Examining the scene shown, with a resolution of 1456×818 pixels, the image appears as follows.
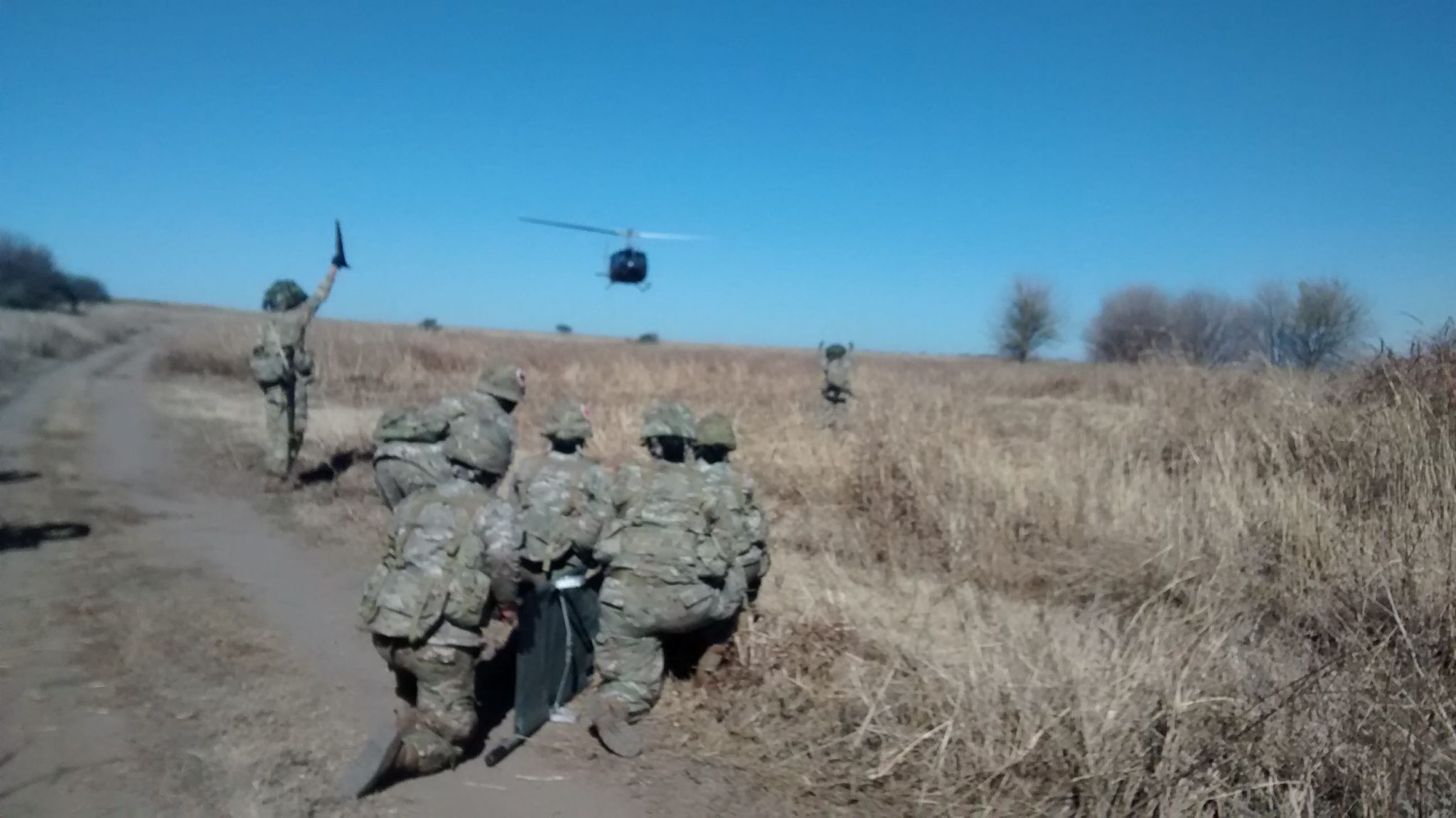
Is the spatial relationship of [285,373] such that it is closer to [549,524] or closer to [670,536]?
[549,524]

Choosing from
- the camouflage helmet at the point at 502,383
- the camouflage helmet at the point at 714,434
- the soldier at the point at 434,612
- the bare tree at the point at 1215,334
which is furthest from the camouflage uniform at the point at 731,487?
the bare tree at the point at 1215,334

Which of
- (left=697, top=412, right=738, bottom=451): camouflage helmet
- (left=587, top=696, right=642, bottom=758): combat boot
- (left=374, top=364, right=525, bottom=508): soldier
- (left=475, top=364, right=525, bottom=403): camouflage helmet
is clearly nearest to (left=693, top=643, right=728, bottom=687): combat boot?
(left=587, top=696, right=642, bottom=758): combat boot

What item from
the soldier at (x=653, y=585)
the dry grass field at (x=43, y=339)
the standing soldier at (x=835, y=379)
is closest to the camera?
the soldier at (x=653, y=585)

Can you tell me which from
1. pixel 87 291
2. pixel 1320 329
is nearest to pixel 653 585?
pixel 1320 329

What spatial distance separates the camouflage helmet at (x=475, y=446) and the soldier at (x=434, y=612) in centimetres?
14

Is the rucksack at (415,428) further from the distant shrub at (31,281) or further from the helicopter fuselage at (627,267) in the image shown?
the distant shrub at (31,281)

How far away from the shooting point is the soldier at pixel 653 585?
16.7 feet

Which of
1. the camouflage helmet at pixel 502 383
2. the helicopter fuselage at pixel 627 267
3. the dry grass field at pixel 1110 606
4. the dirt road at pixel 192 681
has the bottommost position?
the dirt road at pixel 192 681

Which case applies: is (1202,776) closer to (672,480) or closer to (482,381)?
A: (672,480)

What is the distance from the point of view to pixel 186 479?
11414 mm

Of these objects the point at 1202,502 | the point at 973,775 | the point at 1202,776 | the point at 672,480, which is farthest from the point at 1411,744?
the point at 1202,502

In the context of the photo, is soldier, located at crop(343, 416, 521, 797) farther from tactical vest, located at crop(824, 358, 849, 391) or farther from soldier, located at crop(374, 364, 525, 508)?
tactical vest, located at crop(824, 358, 849, 391)

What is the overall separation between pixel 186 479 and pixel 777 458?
720 cm

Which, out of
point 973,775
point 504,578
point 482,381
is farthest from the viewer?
point 482,381
